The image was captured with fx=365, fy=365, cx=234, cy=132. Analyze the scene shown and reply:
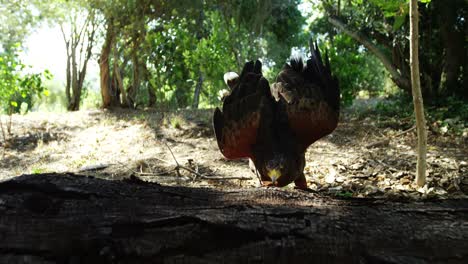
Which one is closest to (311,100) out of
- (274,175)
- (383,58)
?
(274,175)

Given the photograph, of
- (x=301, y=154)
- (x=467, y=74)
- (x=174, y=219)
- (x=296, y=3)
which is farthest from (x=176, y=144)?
(x=296, y=3)

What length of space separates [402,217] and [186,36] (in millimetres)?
9038

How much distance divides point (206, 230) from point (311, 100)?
1.88 metres

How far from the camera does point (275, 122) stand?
2984 millimetres

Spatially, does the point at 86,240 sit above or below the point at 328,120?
below

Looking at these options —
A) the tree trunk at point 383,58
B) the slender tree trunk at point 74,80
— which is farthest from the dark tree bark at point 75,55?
the tree trunk at point 383,58

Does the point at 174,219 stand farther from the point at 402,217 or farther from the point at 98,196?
the point at 402,217

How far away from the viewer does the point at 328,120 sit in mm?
2908

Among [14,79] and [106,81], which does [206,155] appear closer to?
[14,79]

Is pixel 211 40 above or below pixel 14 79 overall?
above

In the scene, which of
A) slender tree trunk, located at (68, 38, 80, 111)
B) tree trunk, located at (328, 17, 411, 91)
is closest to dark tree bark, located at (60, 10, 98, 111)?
slender tree trunk, located at (68, 38, 80, 111)

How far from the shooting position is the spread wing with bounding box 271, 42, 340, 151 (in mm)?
2877

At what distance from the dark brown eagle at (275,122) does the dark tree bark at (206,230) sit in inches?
54.8

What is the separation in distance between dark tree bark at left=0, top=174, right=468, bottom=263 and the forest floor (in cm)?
123
